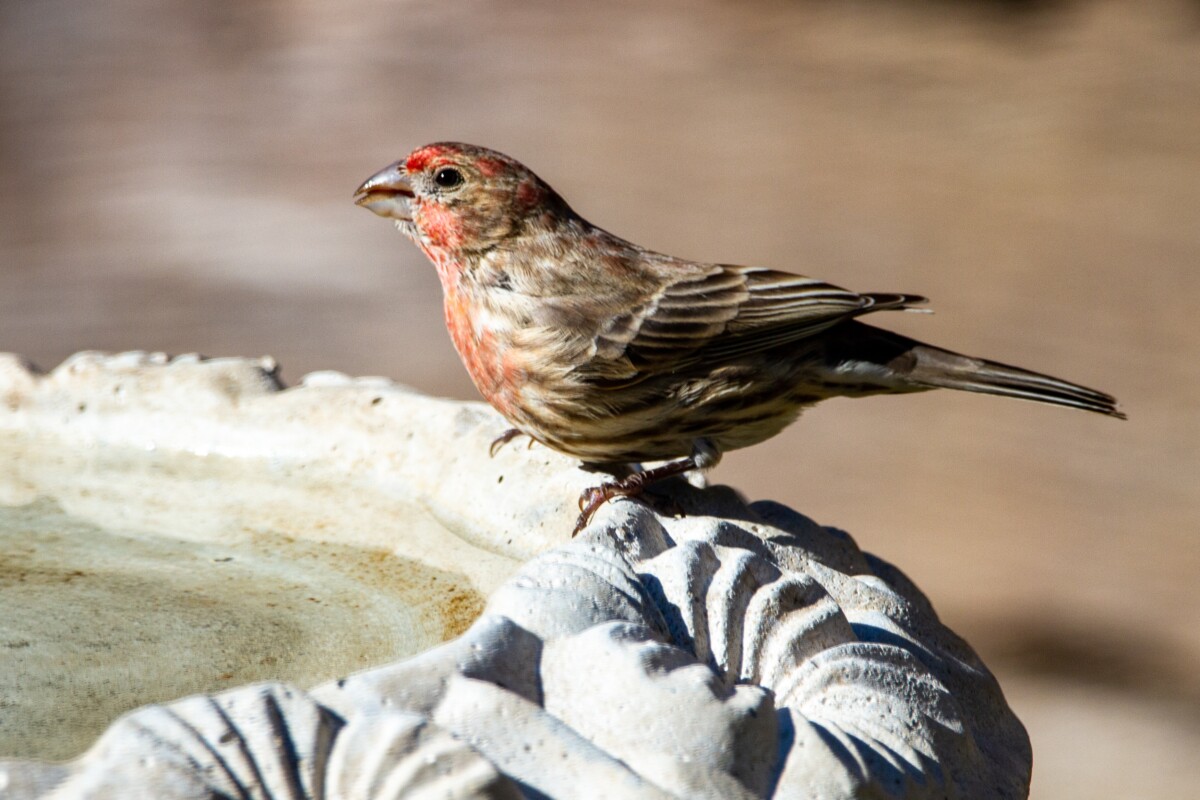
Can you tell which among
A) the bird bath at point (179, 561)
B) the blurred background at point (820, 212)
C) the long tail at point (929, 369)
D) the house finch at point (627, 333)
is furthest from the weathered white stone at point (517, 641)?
the blurred background at point (820, 212)

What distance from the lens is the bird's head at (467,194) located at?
352 cm

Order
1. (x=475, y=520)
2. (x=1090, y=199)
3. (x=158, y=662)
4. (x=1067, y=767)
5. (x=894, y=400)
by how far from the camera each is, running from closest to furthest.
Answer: (x=158, y=662) → (x=475, y=520) → (x=1067, y=767) → (x=894, y=400) → (x=1090, y=199)

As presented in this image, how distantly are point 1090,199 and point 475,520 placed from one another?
23.8ft

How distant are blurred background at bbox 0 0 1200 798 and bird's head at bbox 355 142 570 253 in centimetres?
282

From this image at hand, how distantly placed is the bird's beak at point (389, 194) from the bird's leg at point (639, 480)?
2.90ft

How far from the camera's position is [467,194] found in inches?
139

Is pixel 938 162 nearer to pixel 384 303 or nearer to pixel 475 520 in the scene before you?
pixel 384 303

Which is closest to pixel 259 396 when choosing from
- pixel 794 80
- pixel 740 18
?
pixel 794 80

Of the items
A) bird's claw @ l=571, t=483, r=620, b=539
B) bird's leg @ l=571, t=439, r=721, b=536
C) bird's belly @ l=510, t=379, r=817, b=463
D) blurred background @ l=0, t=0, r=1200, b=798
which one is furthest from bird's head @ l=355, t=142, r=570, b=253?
blurred background @ l=0, t=0, r=1200, b=798

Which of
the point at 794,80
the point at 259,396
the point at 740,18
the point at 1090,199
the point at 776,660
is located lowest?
the point at 776,660

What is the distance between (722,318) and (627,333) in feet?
0.79

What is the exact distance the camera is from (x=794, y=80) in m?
11.5

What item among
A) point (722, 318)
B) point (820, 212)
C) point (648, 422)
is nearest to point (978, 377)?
point (722, 318)

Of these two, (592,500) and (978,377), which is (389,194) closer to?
(592,500)
